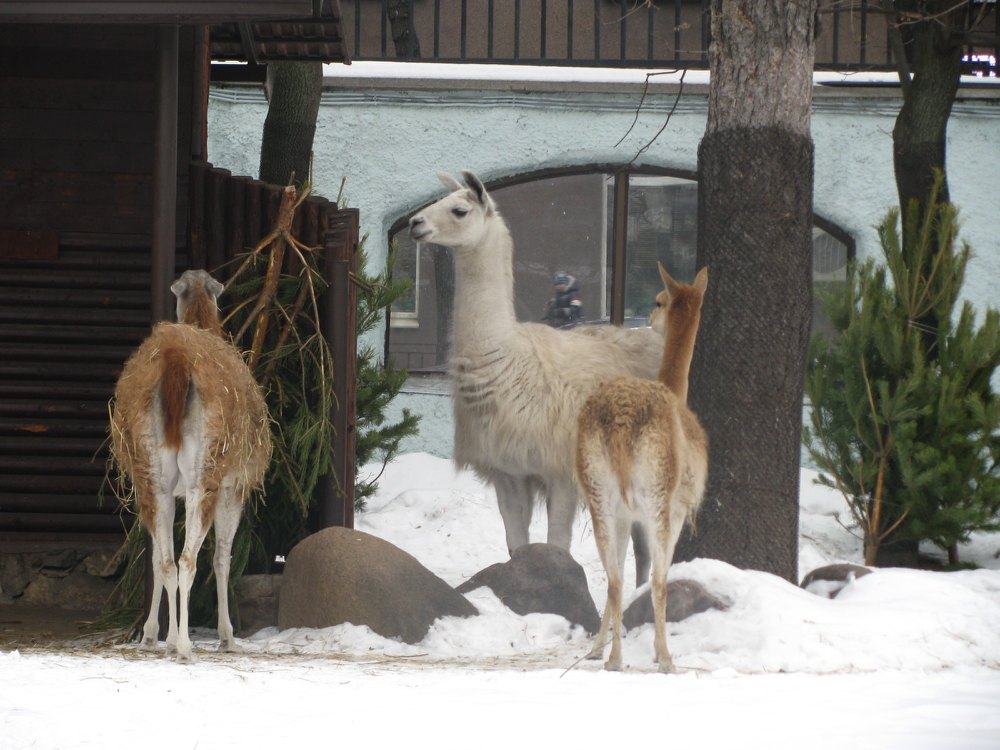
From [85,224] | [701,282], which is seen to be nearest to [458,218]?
[701,282]

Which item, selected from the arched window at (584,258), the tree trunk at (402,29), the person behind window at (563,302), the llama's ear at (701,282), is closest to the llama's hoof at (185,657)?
the llama's ear at (701,282)

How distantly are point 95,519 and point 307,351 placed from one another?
200 cm

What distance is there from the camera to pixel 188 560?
5.92m

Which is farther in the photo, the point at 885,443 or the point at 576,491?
the point at 885,443

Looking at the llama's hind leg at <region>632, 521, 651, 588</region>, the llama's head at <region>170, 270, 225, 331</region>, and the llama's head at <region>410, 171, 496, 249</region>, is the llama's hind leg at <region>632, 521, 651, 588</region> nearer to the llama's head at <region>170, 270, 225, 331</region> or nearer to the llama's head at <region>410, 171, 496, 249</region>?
the llama's head at <region>410, 171, 496, 249</region>

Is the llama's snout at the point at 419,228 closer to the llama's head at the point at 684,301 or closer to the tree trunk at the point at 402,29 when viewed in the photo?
the llama's head at the point at 684,301

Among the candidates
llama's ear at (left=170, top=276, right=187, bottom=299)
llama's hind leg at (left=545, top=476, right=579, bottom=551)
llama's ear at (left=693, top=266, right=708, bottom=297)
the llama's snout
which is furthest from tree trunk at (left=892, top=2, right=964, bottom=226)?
llama's ear at (left=170, top=276, right=187, bottom=299)

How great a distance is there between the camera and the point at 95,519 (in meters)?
8.45

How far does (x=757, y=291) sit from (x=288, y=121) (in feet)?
14.3

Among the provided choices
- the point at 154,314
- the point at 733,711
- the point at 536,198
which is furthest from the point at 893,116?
the point at 733,711

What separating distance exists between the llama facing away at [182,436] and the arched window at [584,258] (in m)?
6.93

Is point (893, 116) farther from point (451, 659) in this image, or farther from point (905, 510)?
point (451, 659)

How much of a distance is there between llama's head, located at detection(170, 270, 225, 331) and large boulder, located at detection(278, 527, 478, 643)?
43.6 inches

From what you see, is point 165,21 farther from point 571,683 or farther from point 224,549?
point 571,683
